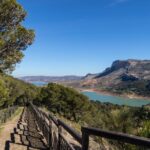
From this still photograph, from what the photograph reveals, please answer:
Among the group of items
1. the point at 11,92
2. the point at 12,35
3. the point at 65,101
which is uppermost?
the point at 12,35

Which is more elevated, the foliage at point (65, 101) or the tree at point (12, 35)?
the tree at point (12, 35)

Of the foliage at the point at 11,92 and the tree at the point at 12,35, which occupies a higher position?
the tree at the point at 12,35

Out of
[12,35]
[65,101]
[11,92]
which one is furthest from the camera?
[11,92]

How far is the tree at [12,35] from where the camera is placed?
19.7 metres

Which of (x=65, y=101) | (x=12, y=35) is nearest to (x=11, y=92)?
(x=65, y=101)

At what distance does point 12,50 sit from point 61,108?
39.4m

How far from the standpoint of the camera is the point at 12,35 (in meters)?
20.4

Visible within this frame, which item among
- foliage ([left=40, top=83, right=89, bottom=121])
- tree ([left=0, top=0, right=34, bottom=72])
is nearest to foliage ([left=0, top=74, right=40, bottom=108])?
tree ([left=0, top=0, right=34, bottom=72])

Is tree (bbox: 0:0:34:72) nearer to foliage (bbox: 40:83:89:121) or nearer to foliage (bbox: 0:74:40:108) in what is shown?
foliage (bbox: 0:74:40:108)

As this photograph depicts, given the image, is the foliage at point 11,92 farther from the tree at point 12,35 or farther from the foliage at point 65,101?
the foliage at point 65,101

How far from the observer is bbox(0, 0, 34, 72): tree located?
19.7 metres

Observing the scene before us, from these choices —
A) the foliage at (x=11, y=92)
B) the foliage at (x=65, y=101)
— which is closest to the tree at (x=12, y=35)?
the foliage at (x=11, y=92)

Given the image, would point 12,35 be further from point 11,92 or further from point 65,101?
point 11,92

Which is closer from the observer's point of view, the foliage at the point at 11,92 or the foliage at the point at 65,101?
the foliage at the point at 11,92
